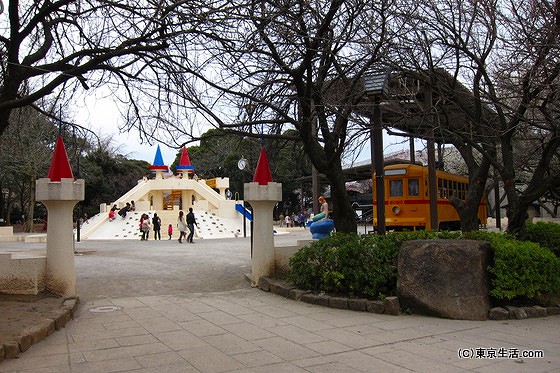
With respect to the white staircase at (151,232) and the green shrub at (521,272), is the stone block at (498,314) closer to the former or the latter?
the green shrub at (521,272)

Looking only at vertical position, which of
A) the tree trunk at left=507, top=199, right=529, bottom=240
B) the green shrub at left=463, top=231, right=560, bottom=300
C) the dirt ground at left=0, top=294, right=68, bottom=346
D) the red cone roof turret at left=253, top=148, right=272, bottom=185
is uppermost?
the red cone roof turret at left=253, top=148, right=272, bottom=185

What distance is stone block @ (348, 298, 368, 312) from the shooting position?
7.91 meters

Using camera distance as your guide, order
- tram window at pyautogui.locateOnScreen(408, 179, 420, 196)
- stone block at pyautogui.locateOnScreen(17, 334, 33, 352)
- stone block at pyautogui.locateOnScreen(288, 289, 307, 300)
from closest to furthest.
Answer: stone block at pyautogui.locateOnScreen(17, 334, 33, 352)
stone block at pyautogui.locateOnScreen(288, 289, 307, 300)
tram window at pyautogui.locateOnScreen(408, 179, 420, 196)

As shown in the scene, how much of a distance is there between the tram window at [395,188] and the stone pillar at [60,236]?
13465mm

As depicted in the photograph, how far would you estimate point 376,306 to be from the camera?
7.78 meters

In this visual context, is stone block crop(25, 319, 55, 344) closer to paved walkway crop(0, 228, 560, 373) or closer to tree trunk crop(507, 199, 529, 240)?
paved walkway crop(0, 228, 560, 373)

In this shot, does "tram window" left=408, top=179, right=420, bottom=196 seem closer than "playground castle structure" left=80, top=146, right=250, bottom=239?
Yes

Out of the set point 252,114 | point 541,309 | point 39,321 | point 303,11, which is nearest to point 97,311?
point 39,321

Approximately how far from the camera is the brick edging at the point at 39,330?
17.6ft

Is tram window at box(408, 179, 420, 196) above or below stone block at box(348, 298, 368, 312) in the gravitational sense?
above

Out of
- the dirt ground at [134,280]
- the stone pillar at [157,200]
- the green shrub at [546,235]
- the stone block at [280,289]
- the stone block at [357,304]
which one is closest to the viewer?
the dirt ground at [134,280]

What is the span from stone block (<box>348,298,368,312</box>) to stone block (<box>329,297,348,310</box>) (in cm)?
7

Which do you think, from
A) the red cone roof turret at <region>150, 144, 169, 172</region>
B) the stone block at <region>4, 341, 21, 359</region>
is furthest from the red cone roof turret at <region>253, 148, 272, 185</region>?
the red cone roof turret at <region>150, 144, 169, 172</region>

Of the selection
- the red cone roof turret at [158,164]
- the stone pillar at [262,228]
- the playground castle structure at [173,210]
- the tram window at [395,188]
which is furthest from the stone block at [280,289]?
the red cone roof turret at [158,164]
